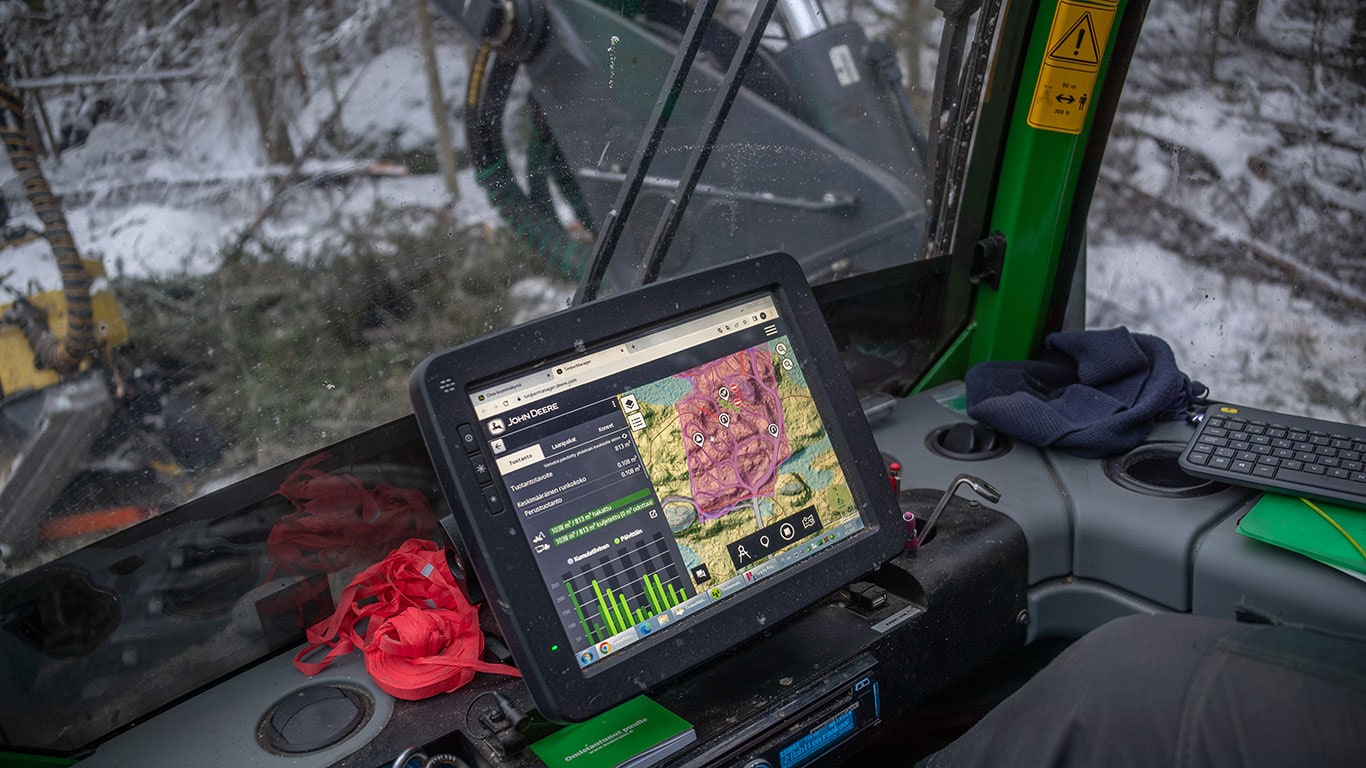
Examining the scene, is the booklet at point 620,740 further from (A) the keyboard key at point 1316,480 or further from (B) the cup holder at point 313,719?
(A) the keyboard key at point 1316,480

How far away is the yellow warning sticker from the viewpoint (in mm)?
1495

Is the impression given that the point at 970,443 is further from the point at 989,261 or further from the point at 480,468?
the point at 480,468

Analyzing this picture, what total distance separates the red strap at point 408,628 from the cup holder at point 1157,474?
3.00ft

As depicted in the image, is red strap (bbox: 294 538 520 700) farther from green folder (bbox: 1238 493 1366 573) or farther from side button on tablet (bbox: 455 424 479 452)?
green folder (bbox: 1238 493 1366 573)

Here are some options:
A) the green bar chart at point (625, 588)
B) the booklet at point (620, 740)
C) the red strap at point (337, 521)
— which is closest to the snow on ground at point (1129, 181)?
the red strap at point (337, 521)

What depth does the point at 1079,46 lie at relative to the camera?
151 cm

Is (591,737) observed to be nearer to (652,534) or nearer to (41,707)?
(652,534)

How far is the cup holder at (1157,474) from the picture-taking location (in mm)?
1370

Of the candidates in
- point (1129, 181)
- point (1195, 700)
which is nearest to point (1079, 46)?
point (1129, 181)

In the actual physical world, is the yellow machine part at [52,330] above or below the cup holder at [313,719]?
above

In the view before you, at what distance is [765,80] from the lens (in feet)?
4.63

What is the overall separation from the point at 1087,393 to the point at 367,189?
1117mm

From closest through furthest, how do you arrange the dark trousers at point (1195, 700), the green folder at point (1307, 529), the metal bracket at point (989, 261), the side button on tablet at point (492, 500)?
the dark trousers at point (1195, 700), the side button on tablet at point (492, 500), the green folder at point (1307, 529), the metal bracket at point (989, 261)

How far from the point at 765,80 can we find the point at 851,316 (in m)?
0.44
